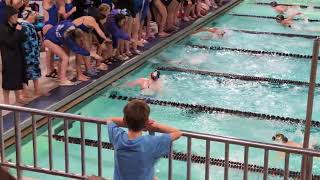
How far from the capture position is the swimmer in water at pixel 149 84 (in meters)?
6.83

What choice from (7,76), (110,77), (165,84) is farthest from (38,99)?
(165,84)

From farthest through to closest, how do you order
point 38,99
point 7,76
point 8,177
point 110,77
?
point 110,77
point 38,99
point 7,76
point 8,177

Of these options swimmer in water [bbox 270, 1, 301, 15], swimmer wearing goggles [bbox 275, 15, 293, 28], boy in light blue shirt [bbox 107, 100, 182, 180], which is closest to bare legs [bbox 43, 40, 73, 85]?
boy in light blue shirt [bbox 107, 100, 182, 180]

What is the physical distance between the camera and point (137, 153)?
273 cm

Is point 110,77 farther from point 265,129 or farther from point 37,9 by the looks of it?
point 265,129

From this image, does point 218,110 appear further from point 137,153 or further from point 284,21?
point 284,21

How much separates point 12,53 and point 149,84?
2.06 m

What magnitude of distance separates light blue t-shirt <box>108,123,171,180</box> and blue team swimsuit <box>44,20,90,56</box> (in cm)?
355

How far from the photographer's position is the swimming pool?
5.00 metres

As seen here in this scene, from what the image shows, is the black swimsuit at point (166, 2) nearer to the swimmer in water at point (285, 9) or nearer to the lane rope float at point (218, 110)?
the lane rope float at point (218, 110)

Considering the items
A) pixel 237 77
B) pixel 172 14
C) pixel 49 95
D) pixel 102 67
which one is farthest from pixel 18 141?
pixel 172 14

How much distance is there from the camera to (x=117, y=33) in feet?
23.3

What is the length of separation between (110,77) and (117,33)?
0.56 metres

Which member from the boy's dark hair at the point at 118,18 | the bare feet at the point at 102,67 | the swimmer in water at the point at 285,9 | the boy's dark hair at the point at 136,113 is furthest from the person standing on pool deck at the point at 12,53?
the swimmer in water at the point at 285,9
